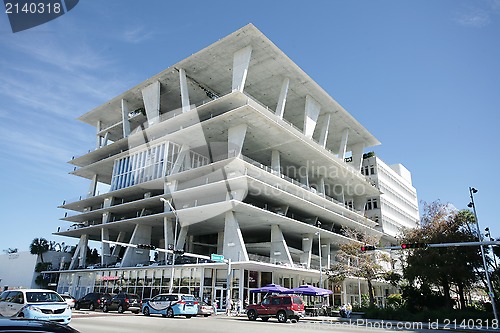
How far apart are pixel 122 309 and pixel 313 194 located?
3188 centimetres

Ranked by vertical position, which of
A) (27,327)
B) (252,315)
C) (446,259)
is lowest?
(252,315)

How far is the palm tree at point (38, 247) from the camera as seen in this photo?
7256cm

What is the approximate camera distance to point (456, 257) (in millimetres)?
34156

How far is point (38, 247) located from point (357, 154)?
69.4m

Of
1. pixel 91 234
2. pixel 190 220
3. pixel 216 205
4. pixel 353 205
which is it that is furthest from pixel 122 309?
pixel 353 205

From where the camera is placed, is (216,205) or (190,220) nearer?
(216,205)

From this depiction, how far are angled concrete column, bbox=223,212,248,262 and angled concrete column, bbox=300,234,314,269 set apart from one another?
12.5 m

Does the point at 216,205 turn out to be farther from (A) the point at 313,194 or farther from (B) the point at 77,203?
(B) the point at 77,203

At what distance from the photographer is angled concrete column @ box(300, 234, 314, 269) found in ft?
166

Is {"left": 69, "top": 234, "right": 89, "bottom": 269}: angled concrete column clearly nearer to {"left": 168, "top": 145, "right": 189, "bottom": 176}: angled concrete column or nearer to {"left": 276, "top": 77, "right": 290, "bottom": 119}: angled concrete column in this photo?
{"left": 168, "top": 145, "right": 189, "bottom": 176}: angled concrete column

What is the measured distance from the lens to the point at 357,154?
76.1m

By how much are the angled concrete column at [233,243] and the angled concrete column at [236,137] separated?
28.4 feet

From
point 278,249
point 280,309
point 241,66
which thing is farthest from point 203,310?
point 241,66

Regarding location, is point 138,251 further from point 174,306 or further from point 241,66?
point 241,66
